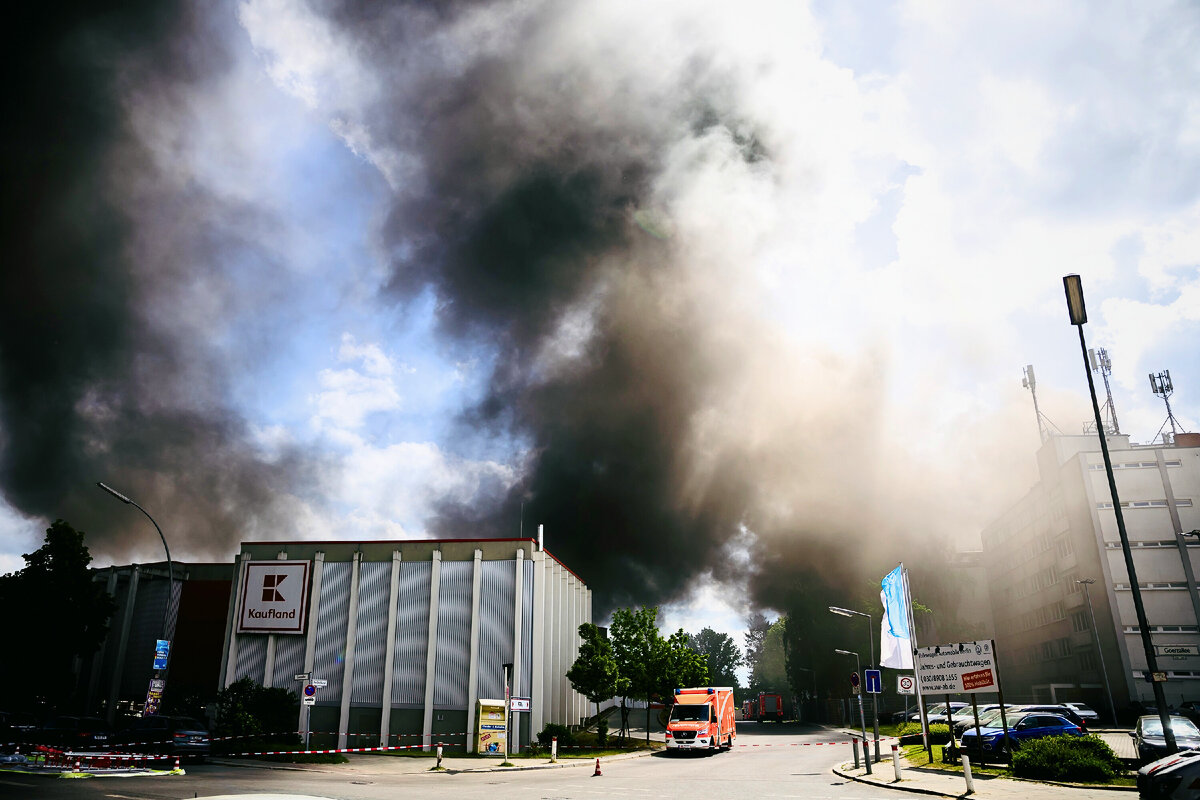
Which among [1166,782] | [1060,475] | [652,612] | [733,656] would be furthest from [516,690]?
[733,656]

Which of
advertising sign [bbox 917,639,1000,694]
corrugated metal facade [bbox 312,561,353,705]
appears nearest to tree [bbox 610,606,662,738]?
corrugated metal facade [bbox 312,561,353,705]

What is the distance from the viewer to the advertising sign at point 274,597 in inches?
1791

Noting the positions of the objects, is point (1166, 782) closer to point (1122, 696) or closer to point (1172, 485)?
point (1122, 696)

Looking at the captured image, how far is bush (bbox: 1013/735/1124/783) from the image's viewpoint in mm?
19188

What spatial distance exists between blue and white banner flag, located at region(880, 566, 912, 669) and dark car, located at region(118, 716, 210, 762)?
25.8 m

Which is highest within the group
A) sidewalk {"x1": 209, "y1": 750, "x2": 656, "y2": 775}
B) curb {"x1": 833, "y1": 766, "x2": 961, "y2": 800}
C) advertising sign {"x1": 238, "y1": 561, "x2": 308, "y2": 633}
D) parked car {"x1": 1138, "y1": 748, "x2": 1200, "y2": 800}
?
advertising sign {"x1": 238, "y1": 561, "x2": 308, "y2": 633}

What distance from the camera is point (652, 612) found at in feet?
171

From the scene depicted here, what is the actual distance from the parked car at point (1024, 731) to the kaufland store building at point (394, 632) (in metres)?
25.4

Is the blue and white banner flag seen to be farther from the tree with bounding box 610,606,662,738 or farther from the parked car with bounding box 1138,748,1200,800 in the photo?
the tree with bounding box 610,606,662,738

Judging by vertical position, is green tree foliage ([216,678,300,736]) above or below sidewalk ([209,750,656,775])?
above

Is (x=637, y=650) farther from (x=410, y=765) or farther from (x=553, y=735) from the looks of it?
(x=410, y=765)

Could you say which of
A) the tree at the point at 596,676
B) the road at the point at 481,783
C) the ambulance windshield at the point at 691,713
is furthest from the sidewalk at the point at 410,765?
the tree at the point at 596,676

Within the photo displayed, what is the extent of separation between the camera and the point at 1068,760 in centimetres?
1959

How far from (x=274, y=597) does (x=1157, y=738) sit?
4445cm
